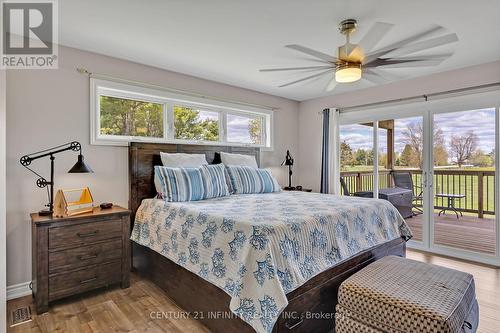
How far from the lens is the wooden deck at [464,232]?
3500 millimetres

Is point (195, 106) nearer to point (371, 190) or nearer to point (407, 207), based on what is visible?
point (371, 190)

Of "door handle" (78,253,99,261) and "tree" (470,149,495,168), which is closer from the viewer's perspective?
"door handle" (78,253,99,261)

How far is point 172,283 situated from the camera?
97.0 inches

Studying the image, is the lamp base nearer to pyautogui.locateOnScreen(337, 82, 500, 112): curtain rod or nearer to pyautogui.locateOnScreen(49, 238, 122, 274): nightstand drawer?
pyautogui.locateOnScreen(49, 238, 122, 274): nightstand drawer

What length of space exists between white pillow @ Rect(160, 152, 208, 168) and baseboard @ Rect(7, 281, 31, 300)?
5.57 ft

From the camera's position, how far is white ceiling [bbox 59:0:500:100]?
2092 millimetres

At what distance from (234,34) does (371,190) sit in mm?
3261

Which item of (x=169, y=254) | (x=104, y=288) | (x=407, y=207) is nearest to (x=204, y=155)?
(x=169, y=254)

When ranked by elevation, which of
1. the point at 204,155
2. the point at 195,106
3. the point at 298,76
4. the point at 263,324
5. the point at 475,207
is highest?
the point at 298,76

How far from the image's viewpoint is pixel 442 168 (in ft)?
12.5

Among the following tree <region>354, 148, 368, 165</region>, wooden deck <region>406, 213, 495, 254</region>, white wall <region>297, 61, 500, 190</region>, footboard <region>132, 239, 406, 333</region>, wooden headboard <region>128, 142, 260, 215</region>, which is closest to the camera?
footboard <region>132, 239, 406, 333</region>

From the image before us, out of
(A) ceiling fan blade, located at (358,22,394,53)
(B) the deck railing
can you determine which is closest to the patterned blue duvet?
(A) ceiling fan blade, located at (358,22,394,53)

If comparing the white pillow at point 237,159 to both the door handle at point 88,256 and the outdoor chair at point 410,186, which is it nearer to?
the door handle at point 88,256

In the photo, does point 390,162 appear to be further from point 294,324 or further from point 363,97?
point 294,324
